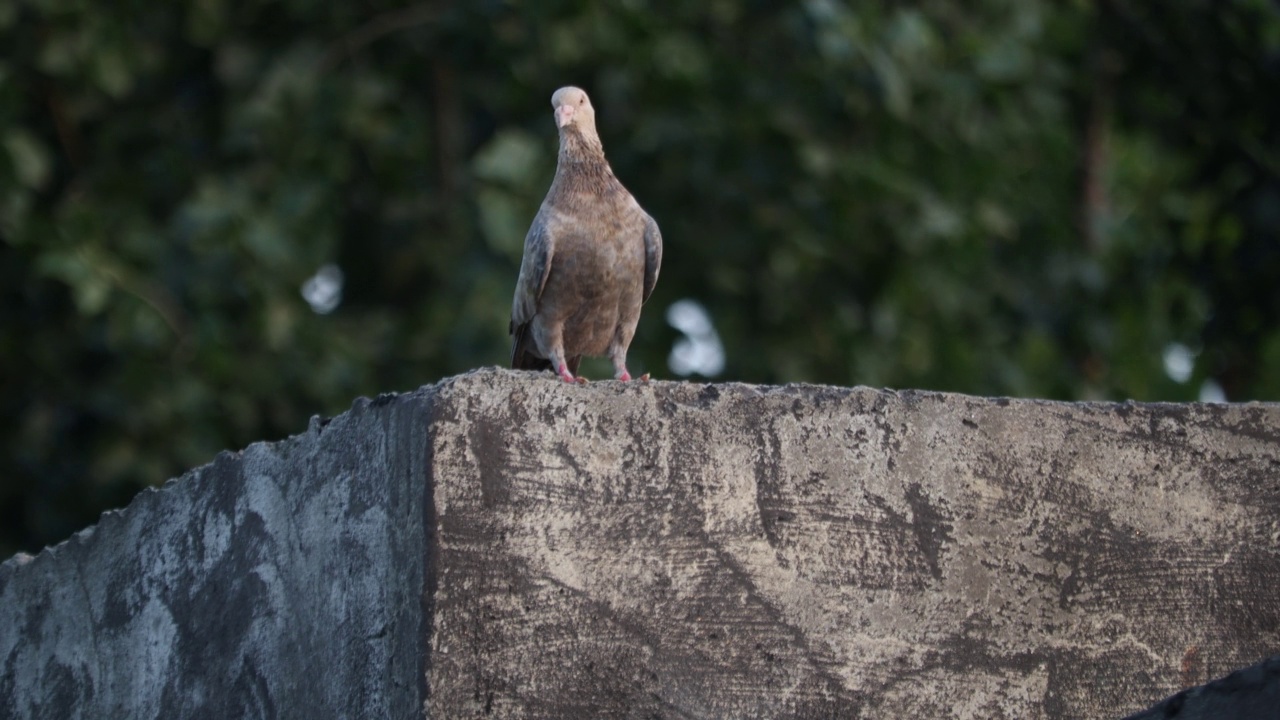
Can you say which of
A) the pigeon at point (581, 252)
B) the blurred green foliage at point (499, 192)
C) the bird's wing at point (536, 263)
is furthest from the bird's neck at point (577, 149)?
the blurred green foliage at point (499, 192)

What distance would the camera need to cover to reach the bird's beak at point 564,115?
422 centimetres

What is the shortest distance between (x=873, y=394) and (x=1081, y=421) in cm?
42

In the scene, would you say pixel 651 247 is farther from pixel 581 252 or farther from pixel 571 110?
pixel 571 110

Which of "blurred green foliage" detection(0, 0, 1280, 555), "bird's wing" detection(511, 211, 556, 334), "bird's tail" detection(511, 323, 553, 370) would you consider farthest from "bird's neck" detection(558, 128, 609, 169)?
"blurred green foliage" detection(0, 0, 1280, 555)

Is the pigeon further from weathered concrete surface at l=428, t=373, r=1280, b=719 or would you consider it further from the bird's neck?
weathered concrete surface at l=428, t=373, r=1280, b=719

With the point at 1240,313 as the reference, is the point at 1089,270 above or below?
above

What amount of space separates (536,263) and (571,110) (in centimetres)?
43

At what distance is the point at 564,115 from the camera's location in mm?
4242

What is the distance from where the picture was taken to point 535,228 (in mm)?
4246

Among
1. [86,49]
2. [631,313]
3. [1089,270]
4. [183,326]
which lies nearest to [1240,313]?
[1089,270]

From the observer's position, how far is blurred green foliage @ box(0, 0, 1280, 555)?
268 inches

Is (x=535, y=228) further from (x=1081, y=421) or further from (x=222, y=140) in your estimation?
(x=222, y=140)

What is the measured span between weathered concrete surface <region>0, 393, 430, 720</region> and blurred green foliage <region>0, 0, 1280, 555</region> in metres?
3.08

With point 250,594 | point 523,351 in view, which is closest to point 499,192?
point 523,351
